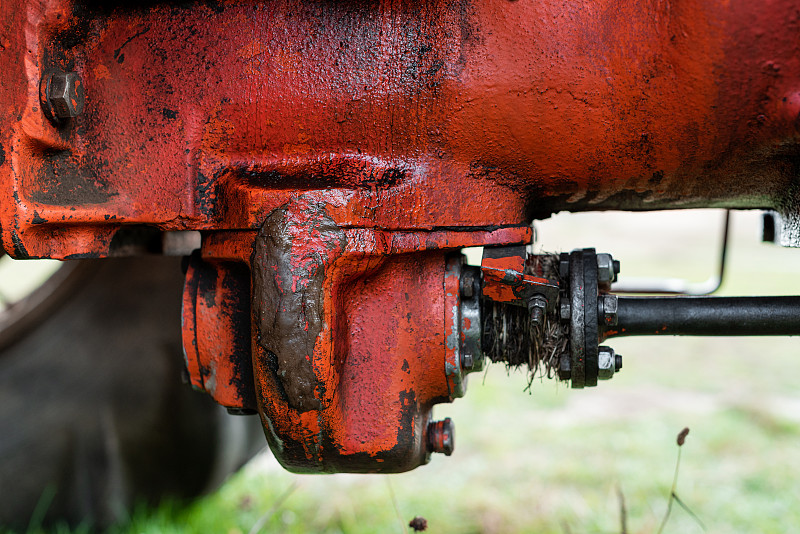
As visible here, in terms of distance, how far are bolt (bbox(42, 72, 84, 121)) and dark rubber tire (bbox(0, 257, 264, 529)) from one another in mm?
826

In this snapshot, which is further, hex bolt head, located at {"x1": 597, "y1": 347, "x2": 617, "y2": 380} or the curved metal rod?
the curved metal rod

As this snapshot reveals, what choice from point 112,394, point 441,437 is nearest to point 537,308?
point 441,437

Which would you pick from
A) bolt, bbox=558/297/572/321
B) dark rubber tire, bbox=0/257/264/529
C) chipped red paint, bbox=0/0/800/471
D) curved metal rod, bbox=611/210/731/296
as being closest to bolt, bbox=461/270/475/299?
chipped red paint, bbox=0/0/800/471

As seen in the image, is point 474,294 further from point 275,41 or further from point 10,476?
point 10,476

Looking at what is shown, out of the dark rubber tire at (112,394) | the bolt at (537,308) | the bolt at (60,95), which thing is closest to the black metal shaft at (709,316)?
the bolt at (537,308)

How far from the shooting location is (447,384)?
1.04m

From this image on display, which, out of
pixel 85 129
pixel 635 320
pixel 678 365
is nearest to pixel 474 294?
pixel 635 320

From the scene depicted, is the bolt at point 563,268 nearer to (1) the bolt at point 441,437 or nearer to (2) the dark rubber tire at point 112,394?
(1) the bolt at point 441,437

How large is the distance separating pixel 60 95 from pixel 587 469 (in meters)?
1.86

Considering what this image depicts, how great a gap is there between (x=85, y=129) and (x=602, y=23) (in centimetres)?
78

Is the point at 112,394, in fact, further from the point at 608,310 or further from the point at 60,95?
the point at 608,310

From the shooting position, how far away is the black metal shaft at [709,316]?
1.02 m

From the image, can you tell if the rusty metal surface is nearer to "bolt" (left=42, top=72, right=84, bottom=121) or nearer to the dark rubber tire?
"bolt" (left=42, top=72, right=84, bottom=121)

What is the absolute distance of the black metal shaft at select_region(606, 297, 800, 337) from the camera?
1.02 m
